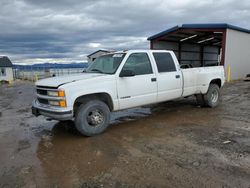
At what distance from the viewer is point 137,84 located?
6.14 metres

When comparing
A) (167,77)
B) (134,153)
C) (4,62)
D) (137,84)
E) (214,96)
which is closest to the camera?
(134,153)

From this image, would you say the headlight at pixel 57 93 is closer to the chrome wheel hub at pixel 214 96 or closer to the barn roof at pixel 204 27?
the chrome wheel hub at pixel 214 96

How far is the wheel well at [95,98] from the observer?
17.9 feet

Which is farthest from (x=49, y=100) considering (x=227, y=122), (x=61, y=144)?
(x=227, y=122)

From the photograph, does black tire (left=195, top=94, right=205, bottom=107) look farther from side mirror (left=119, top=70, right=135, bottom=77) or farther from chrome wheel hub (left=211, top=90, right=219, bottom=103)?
side mirror (left=119, top=70, right=135, bottom=77)

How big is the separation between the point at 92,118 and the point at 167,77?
262 cm

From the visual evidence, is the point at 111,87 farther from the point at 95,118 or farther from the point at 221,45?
the point at 221,45

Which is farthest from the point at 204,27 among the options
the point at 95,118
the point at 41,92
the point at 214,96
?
the point at 41,92

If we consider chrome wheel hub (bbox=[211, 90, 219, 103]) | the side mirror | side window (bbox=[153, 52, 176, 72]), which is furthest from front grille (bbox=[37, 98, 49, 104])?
chrome wheel hub (bbox=[211, 90, 219, 103])

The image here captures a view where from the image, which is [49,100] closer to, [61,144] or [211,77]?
[61,144]

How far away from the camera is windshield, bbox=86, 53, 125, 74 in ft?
20.0

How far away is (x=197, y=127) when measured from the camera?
604 cm

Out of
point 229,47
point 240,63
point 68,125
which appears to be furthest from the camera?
point 240,63

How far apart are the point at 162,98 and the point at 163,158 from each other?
288cm
